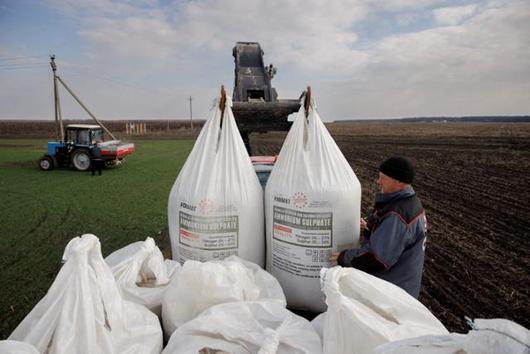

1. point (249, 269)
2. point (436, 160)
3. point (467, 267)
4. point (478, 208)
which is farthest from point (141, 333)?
point (436, 160)

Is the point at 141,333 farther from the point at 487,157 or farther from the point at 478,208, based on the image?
the point at 487,157

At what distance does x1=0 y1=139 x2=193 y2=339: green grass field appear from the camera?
12.6 ft

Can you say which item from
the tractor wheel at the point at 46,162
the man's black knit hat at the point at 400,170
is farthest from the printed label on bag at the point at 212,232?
the tractor wheel at the point at 46,162

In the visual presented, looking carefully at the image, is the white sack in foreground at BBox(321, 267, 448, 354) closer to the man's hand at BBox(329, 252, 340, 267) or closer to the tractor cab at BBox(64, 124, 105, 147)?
the man's hand at BBox(329, 252, 340, 267)

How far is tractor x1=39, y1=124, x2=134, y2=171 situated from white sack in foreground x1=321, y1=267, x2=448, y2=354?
12.3 meters

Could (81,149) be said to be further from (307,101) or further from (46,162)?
(307,101)

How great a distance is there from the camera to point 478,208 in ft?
23.0

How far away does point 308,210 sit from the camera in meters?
2.16

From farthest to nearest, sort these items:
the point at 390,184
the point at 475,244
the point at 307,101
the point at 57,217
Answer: the point at 57,217, the point at 475,244, the point at 307,101, the point at 390,184

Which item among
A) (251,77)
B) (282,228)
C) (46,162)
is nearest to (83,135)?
(46,162)

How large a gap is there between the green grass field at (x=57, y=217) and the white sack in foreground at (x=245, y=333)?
7.32 ft

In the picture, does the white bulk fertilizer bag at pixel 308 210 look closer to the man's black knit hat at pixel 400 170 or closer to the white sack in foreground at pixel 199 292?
the man's black knit hat at pixel 400 170

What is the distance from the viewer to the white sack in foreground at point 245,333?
1.44m

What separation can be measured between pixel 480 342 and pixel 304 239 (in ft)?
4.38
